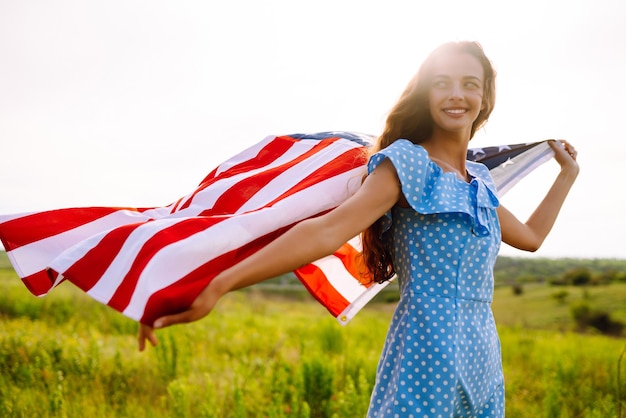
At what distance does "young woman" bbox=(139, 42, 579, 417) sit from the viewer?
5.59 ft

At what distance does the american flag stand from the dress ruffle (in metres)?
0.38

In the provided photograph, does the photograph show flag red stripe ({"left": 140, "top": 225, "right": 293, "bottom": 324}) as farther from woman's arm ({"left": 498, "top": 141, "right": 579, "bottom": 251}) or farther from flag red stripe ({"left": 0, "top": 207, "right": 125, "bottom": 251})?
woman's arm ({"left": 498, "top": 141, "right": 579, "bottom": 251})

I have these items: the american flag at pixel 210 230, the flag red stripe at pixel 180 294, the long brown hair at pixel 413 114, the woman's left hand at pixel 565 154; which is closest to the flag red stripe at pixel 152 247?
the american flag at pixel 210 230

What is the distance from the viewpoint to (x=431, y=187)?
183 centimetres

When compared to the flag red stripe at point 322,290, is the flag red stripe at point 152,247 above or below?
above

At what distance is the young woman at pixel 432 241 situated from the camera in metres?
1.71

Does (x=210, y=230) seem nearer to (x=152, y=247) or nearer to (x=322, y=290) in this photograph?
(x=152, y=247)

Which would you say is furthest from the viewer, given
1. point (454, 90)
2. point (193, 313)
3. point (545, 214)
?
point (545, 214)

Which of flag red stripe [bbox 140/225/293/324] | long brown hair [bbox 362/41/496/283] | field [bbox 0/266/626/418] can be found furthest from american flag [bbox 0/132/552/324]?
field [bbox 0/266/626/418]

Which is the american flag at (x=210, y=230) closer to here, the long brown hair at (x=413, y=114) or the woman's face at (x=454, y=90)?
the long brown hair at (x=413, y=114)

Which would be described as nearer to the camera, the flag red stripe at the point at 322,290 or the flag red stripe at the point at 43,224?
the flag red stripe at the point at 43,224

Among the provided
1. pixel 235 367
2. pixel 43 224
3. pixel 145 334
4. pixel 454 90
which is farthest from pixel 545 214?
pixel 235 367

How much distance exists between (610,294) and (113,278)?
1024cm

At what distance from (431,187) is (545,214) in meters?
0.94
